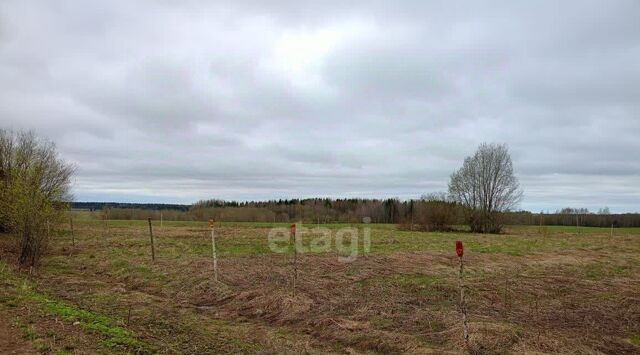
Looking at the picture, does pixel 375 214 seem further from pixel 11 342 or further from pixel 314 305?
pixel 11 342

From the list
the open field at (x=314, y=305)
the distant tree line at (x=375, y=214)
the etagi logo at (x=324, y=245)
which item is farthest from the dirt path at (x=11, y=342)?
the distant tree line at (x=375, y=214)

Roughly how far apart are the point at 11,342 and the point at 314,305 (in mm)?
5559

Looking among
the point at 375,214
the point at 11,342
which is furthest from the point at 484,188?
the point at 11,342

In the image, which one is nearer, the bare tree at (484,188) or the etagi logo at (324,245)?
the etagi logo at (324,245)

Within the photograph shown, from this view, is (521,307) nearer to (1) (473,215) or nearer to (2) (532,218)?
(1) (473,215)

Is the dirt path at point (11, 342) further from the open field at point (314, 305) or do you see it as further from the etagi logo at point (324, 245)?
the etagi logo at point (324, 245)

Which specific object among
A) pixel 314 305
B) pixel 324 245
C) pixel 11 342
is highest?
pixel 324 245

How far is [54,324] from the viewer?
7.19 meters

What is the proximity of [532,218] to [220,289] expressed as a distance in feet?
214

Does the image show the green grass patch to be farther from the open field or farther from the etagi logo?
the etagi logo

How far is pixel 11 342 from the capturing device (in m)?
6.11

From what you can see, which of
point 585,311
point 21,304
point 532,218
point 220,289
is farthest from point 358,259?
point 532,218

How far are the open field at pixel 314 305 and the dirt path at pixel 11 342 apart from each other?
0.20ft

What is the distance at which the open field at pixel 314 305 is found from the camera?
7.26 meters
